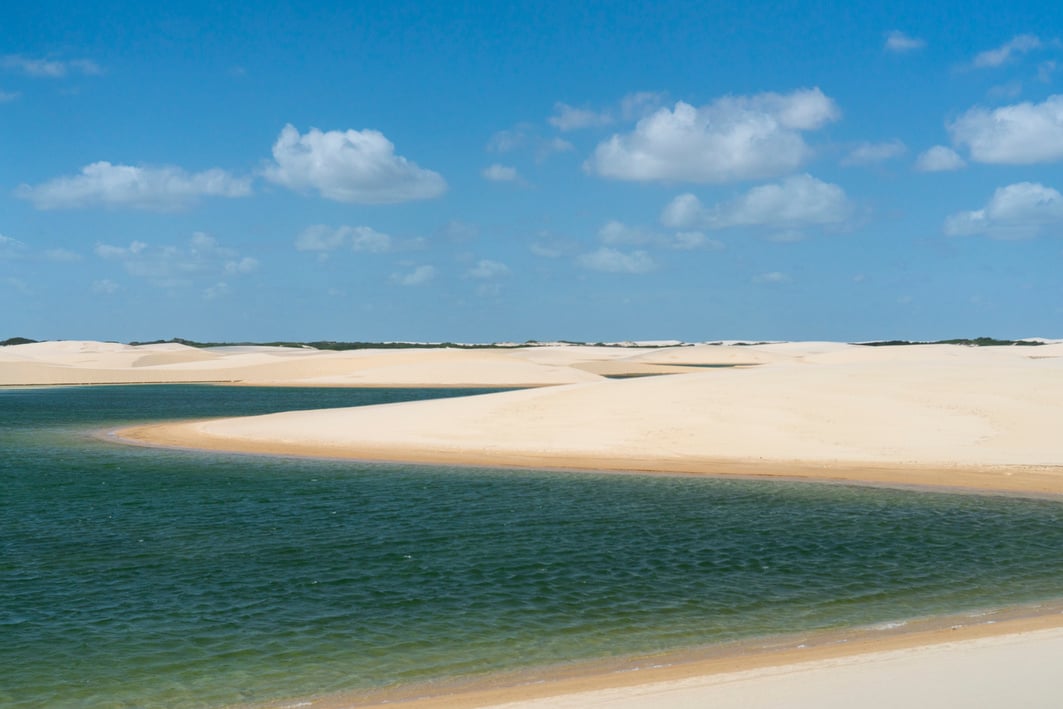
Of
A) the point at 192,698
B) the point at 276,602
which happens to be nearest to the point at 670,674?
the point at 192,698

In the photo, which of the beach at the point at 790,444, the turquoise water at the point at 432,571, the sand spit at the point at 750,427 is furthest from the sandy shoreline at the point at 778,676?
the sand spit at the point at 750,427

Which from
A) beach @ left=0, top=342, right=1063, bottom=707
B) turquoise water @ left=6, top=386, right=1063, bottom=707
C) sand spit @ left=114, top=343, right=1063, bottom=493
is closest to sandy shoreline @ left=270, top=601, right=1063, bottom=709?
beach @ left=0, top=342, right=1063, bottom=707

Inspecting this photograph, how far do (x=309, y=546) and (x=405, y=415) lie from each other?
65.5 ft

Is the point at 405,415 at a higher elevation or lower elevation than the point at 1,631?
higher

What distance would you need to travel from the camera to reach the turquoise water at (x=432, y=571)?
1060cm

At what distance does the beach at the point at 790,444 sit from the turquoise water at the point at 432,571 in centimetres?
150

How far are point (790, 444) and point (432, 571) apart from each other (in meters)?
16.1

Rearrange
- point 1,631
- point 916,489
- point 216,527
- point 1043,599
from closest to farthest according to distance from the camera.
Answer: point 1,631, point 1043,599, point 216,527, point 916,489

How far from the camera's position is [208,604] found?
12.7 metres

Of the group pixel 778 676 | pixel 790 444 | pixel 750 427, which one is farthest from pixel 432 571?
pixel 750 427

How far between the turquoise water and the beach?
1503mm

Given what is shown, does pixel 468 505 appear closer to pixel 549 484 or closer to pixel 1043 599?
pixel 549 484

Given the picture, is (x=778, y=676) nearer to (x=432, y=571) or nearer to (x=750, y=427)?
(x=432, y=571)

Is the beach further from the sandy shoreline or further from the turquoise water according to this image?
the turquoise water
